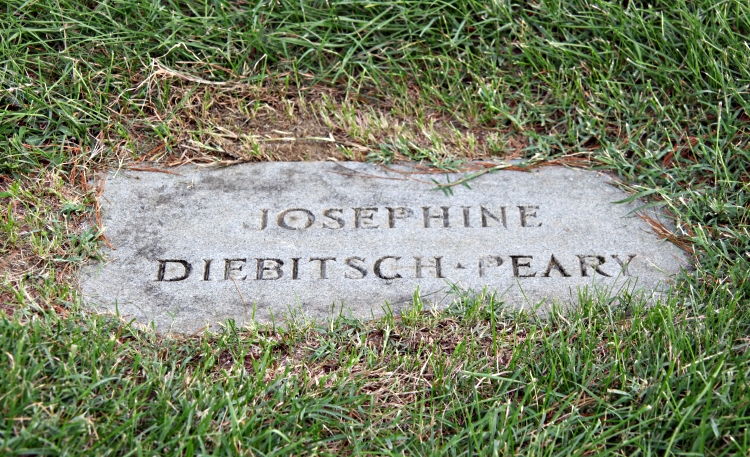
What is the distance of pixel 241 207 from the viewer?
9.40ft

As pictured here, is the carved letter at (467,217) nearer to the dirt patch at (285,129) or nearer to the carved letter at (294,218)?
the dirt patch at (285,129)

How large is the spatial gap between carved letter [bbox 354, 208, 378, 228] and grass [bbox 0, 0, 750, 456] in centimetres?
30

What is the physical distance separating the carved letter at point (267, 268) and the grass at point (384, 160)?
0.24 metres

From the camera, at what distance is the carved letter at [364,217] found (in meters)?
2.81

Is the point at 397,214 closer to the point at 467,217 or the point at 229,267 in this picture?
the point at 467,217

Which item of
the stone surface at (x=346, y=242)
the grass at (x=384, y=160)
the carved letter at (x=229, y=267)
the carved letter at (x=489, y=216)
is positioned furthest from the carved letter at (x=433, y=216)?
the carved letter at (x=229, y=267)

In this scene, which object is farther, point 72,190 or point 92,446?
point 72,190

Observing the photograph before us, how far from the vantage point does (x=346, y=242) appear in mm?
2738

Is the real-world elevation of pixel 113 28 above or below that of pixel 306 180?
above

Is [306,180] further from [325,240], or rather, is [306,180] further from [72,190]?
[72,190]

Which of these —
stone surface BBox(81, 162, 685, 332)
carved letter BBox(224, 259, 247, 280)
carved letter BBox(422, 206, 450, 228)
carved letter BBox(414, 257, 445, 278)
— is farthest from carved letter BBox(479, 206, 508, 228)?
carved letter BBox(224, 259, 247, 280)

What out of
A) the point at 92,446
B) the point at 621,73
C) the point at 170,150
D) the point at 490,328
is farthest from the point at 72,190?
the point at 621,73

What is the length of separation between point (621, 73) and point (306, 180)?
1.36 meters

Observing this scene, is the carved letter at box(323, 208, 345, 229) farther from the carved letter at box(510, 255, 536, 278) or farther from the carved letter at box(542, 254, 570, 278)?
the carved letter at box(542, 254, 570, 278)
